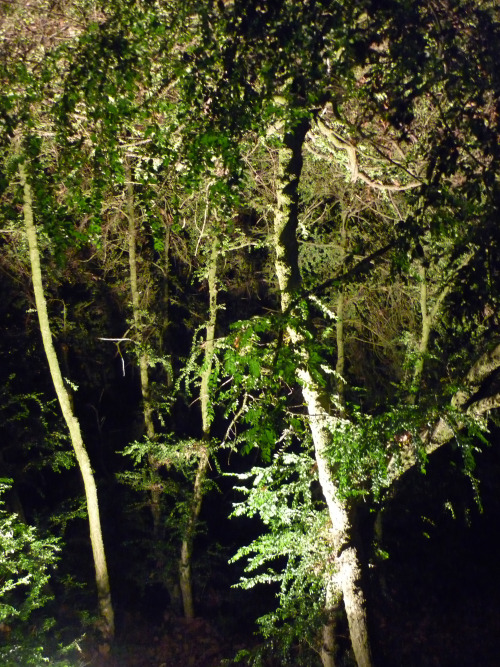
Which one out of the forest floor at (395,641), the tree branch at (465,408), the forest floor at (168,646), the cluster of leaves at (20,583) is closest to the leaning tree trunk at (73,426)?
the forest floor at (168,646)

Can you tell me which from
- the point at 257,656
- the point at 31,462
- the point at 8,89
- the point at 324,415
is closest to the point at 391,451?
the point at 324,415

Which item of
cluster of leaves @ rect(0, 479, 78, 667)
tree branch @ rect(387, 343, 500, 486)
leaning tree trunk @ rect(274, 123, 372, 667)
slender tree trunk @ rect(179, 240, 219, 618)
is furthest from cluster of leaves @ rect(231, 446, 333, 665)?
slender tree trunk @ rect(179, 240, 219, 618)

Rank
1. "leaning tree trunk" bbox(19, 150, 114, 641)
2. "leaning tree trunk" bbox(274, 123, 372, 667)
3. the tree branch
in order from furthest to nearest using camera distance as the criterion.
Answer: "leaning tree trunk" bbox(19, 150, 114, 641) → "leaning tree trunk" bbox(274, 123, 372, 667) → the tree branch

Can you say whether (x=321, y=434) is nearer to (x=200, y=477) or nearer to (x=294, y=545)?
(x=294, y=545)

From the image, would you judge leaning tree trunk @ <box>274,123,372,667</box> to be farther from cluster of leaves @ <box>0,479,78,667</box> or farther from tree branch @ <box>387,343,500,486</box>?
cluster of leaves @ <box>0,479,78,667</box>

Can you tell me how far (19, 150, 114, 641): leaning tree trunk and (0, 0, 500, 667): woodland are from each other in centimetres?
5

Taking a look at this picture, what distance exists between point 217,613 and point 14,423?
5846mm

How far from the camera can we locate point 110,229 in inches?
422

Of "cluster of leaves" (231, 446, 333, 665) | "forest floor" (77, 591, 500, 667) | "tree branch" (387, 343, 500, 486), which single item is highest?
"tree branch" (387, 343, 500, 486)

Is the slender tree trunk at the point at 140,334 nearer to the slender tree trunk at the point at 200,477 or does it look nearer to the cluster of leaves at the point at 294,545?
the slender tree trunk at the point at 200,477

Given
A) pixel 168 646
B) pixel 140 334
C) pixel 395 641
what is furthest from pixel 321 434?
pixel 168 646

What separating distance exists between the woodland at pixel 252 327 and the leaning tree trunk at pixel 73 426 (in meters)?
0.05

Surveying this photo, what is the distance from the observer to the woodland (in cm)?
365

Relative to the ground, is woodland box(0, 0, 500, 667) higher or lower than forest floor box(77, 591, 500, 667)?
higher
